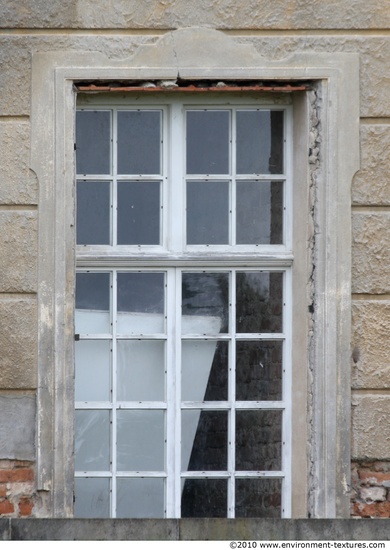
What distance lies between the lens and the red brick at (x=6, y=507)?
656cm

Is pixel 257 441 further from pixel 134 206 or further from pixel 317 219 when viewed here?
pixel 134 206

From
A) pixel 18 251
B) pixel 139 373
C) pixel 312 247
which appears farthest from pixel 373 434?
pixel 18 251

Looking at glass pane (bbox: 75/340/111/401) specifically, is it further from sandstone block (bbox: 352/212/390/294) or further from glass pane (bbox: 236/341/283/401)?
sandstone block (bbox: 352/212/390/294)

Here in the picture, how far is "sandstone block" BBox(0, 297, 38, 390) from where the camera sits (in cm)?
657

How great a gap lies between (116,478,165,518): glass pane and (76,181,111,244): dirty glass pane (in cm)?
136

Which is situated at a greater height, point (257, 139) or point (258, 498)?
point (257, 139)

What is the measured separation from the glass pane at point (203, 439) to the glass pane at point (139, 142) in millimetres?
1392

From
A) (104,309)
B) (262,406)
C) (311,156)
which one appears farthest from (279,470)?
(311,156)

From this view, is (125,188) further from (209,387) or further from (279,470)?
(279,470)

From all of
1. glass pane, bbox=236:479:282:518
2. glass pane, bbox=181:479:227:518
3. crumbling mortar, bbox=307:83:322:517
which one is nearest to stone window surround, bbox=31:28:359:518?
crumbling mortar, bbox=307:83:322:517

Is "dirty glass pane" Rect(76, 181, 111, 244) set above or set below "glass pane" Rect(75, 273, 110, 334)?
above

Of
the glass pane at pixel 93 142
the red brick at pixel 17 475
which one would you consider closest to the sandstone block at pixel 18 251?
the glass pane at pixel 93 142

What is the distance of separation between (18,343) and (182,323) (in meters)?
0.92

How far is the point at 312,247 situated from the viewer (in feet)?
21.9
